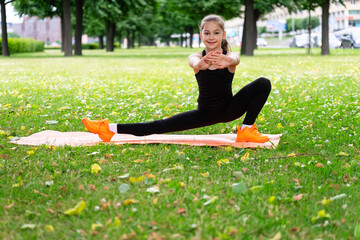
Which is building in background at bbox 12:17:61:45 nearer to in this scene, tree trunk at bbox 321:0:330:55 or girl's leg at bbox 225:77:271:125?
tree trunk at bbox 321:0:330:55

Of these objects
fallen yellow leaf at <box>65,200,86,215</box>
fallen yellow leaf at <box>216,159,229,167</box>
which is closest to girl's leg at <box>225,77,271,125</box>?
fallen yellow leaf at <box>216,159,229,167</box>

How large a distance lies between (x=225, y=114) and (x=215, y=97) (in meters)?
0.25

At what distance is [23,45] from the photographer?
41.6 metres

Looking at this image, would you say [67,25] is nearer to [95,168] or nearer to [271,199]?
[95,168]

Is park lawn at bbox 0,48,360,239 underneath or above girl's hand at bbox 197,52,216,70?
underneath

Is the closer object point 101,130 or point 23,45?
point 101,130

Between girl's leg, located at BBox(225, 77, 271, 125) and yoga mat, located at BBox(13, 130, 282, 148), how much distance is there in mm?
345

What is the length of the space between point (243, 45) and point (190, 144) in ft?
88.9

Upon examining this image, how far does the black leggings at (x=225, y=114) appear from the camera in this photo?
16.5 ft

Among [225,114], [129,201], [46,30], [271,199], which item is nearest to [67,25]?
[225,114]

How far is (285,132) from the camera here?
5.67 m

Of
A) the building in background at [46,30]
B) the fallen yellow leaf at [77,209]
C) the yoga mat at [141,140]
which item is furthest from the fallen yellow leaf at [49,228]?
the building in background at [46,30]

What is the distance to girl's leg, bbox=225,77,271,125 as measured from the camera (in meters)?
5.02

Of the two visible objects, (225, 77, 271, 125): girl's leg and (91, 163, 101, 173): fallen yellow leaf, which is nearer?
(91, 163, 101, 173): fallen yellow leaf
